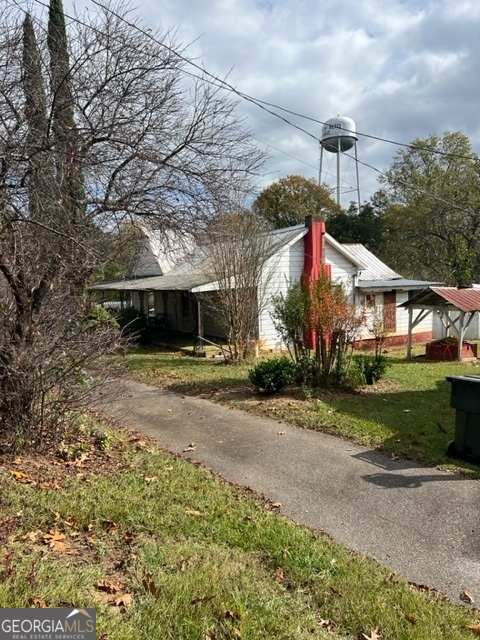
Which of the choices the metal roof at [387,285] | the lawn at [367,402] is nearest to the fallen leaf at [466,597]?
the lawn at [367,402]

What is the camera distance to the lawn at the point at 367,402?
6.96 m

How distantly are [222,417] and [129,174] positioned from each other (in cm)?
467

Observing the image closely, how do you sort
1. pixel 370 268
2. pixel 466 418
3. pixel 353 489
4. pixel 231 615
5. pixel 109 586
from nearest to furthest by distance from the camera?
pixel 231 615 < pixel 109 586 < pixel 353 489 < pixel 466 418 < pixel 370 268

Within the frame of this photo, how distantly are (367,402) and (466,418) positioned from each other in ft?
11.4

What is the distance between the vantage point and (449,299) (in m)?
15.3

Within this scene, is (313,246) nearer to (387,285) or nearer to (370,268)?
(387,285)

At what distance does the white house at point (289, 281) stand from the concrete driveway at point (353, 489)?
8035 mm

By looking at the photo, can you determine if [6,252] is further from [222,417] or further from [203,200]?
[222,417]

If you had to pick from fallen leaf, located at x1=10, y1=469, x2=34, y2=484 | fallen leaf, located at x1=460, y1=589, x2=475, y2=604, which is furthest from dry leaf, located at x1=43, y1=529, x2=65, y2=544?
fallen leaf, located at x1=460, y1=589, x2=475, y2=604

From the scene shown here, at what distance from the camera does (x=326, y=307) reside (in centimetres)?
1000

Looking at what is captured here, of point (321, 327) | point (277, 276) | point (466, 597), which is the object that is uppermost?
point (277, 276)

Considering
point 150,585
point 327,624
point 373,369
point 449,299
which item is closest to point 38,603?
point 150,585

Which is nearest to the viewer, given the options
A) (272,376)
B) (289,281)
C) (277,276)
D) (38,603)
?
(38,603)

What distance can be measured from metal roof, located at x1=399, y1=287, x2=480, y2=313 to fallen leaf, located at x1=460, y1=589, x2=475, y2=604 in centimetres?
1300
